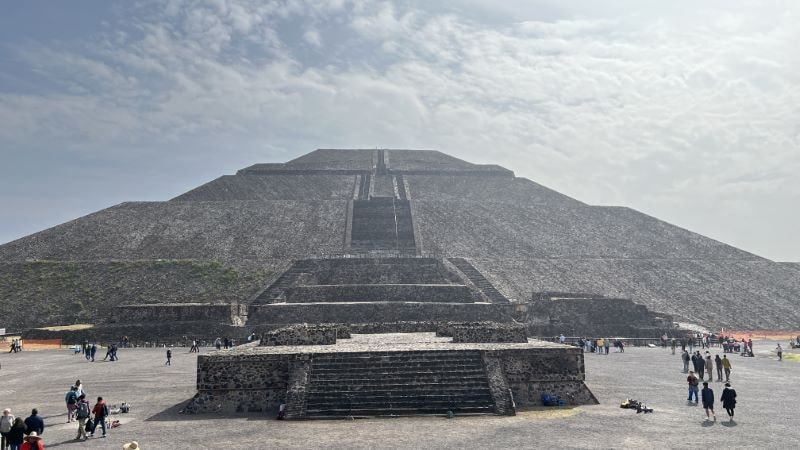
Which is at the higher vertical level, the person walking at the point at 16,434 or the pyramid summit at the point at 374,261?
the pyramid summit at the point at 374,261

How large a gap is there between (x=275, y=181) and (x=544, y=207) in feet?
97.8

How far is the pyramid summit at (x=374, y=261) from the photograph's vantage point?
119 ft

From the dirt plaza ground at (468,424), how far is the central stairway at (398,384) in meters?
0.57

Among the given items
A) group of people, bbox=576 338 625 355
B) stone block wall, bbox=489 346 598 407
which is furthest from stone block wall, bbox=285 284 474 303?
stone block wall, bbox=489 346 598 407

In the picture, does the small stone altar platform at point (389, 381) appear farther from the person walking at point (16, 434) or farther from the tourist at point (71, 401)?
the person walking at point (16, 434)

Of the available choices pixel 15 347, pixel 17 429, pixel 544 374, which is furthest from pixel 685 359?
pixel 15 347

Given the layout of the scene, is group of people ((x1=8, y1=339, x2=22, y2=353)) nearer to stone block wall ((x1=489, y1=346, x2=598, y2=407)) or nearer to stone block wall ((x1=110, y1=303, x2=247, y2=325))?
stone block wall ((x1=110, y1=303, x2=247, y2=325))

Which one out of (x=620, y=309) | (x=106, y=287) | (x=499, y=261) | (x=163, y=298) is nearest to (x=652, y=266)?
(x=499, y=261)

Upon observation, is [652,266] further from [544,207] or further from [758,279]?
[544,207]

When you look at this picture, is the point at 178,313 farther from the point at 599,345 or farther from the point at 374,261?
the point at 599,345

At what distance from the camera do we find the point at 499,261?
43938 mm

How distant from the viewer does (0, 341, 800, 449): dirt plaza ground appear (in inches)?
431

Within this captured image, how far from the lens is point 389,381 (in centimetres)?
1423

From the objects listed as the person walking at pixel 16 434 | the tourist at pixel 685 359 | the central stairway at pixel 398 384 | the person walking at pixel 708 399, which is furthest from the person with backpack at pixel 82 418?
the tourist at pixel 685 359
